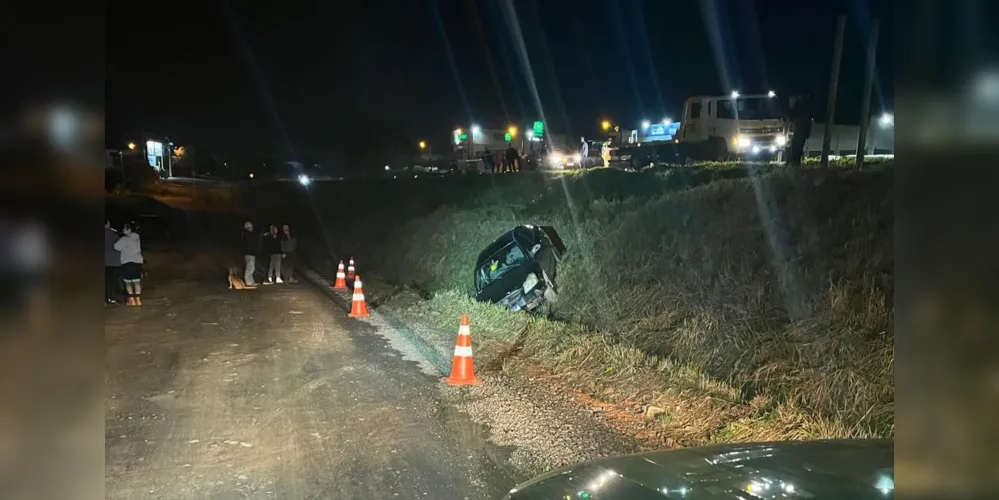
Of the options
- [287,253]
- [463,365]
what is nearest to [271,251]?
[287,253]

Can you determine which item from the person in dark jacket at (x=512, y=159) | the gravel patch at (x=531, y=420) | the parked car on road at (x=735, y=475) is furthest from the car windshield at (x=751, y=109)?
the parked car on road at (x=735, y=475)

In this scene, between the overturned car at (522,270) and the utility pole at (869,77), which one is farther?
the overturned car at (522,270)

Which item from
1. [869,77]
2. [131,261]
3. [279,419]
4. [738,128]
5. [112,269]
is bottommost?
[279,419]

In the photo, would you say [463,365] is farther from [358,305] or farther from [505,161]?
[505,161]

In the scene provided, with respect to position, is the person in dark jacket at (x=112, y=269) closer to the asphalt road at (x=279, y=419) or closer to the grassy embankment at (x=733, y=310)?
the asphalt road at (x=279, y=419)

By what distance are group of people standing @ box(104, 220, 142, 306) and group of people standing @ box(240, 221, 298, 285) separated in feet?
8.43

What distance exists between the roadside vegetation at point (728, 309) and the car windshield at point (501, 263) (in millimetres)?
540

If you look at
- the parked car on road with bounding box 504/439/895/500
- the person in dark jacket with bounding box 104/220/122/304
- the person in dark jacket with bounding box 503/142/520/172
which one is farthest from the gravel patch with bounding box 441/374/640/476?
the person in dark jacket with bounding box 503/142/520/172

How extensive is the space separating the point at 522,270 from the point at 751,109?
1502 cm

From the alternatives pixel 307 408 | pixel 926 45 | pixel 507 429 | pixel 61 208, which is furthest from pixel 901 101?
pixel 307 408

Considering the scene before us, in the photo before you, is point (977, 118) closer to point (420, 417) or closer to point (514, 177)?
point (420, 417)

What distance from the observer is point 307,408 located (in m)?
7.15

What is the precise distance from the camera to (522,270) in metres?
11.6

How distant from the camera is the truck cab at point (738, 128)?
76.1 ft
